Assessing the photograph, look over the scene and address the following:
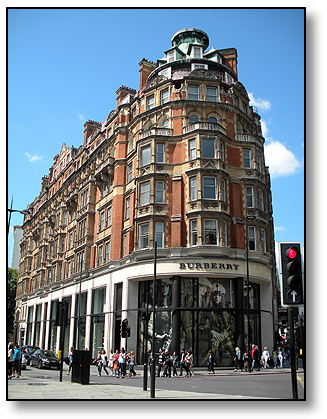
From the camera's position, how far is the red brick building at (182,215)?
107ft

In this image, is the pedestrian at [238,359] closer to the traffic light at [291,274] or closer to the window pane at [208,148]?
the window pane at [208,148]

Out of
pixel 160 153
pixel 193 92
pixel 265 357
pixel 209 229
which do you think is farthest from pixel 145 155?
pixel 265 357

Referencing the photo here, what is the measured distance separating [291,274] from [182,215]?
25.1m

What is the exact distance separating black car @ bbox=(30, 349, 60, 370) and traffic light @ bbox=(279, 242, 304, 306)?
27.8m

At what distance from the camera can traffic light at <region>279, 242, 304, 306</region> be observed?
32.1 feet

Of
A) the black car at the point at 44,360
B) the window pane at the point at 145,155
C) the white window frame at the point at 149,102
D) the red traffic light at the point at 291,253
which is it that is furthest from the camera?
the white window frame at the point at 149,102

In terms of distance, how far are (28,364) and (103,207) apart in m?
16.7

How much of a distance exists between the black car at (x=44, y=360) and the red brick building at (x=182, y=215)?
16.6ft

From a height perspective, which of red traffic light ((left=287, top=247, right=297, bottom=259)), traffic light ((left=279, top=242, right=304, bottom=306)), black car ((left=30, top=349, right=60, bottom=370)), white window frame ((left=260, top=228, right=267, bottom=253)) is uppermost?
white window frame ((left=260, top=228, right=267, bottom=253))

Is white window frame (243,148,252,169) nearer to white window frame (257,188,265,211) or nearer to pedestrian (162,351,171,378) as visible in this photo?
white window frame (257,188,265,211)

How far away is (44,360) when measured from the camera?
1344 inches

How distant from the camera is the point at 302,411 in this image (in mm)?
11680

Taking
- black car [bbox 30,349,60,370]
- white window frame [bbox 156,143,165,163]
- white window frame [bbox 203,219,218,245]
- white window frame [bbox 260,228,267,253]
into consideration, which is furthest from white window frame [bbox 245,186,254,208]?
black car [bbox 30,349,60,370]

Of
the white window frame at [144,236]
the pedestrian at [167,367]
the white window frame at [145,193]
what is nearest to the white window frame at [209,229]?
the white window frame at [144,236]
